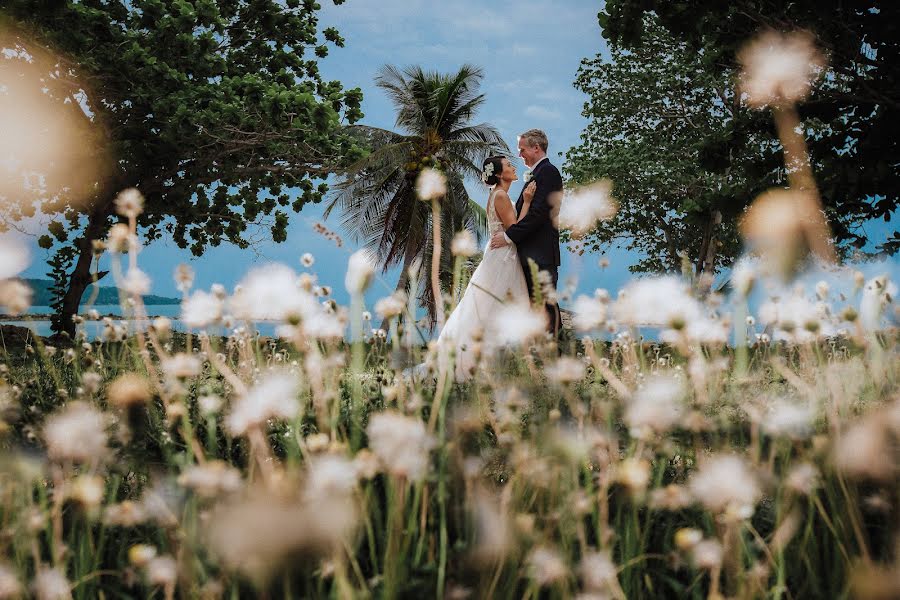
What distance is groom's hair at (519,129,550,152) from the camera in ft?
22.6

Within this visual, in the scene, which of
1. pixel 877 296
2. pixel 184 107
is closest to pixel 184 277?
pixel 877 296

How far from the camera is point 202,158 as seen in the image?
15859 millimetres

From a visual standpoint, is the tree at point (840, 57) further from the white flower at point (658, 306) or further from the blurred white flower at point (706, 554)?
the blurred white flower at point (706, 554)

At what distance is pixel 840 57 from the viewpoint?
601cm

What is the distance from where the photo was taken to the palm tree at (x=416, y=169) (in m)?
24.6

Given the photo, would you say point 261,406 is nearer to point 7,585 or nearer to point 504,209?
point 7,585

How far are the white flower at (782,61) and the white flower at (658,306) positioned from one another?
4236 mm

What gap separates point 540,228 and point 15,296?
5.14 m

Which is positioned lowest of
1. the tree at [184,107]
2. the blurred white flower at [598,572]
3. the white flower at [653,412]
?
the blurred white flower at [598,572]

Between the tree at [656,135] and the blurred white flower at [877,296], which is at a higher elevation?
the tree at [656,135]

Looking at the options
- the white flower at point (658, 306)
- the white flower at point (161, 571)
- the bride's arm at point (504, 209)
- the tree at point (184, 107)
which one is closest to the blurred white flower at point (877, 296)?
the white flower at point (658, 306)

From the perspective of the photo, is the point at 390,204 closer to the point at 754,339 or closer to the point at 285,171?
the point at 285,171

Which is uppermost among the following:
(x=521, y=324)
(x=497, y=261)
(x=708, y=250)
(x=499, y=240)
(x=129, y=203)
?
(x=708, y=250)

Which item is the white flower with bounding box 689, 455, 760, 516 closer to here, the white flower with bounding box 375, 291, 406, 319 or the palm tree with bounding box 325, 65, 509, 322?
the white flower with bounding box 375, 291, 406, 319
